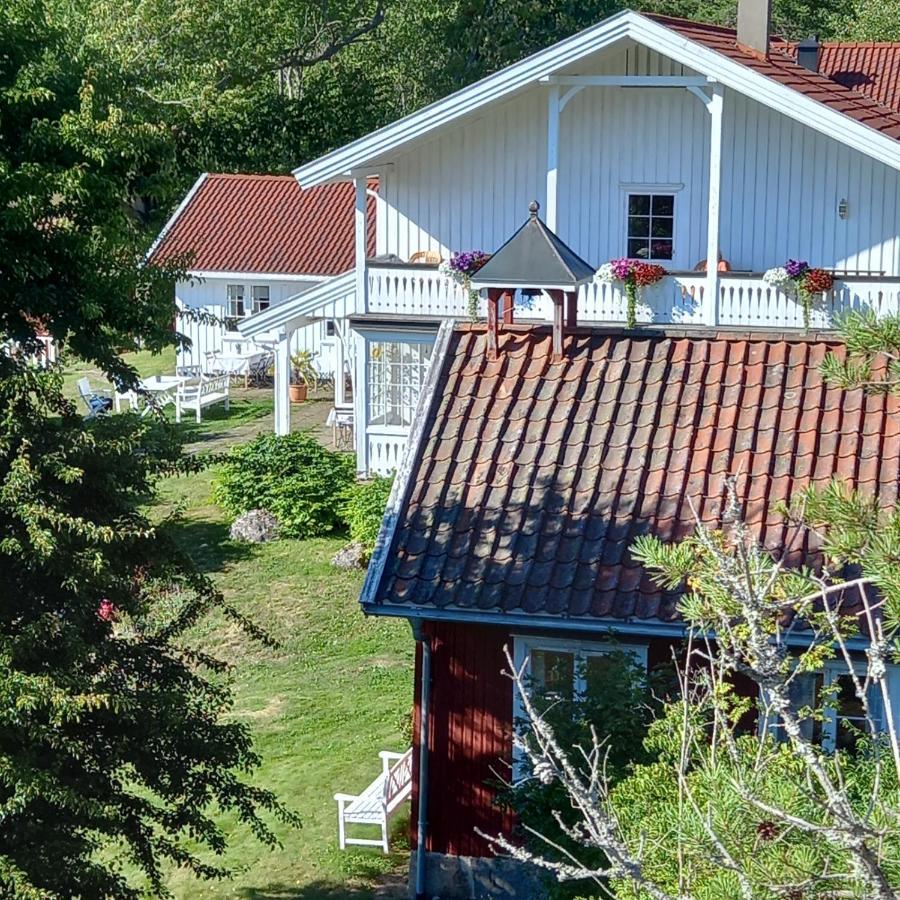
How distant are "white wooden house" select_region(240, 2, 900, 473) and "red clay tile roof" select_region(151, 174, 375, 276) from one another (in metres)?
7.76

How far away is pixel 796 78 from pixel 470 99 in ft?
15.6

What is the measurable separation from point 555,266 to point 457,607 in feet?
13.8

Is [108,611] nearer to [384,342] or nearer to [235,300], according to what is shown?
[384,342]

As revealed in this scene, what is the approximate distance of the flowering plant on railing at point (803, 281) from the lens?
20.7 metres

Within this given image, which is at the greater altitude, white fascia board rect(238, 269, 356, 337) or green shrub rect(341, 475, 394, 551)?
white fascia board rect(238, 269, 356, 337)

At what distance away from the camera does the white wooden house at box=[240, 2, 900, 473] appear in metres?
21.0

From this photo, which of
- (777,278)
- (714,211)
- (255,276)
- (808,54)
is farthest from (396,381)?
(255,276)

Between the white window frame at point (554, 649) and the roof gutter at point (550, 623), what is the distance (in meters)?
0.14

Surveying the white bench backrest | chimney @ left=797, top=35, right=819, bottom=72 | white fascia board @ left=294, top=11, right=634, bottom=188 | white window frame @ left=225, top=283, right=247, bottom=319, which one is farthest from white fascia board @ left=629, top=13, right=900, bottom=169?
white window frame @ left=225, top=283, right=247, bottom=319

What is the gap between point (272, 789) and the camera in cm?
1431

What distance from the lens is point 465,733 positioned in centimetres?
1144

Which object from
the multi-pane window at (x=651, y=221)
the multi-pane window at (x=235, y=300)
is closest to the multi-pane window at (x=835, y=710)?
the multi-pane window at (x=651, y=221)

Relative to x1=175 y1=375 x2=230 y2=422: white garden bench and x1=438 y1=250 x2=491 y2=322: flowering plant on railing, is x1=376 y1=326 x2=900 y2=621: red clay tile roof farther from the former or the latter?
x1=175 y1=375 x2=230 y2=422: white garden bench

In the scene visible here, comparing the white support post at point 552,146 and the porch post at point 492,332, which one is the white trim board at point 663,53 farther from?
the porch post at point 492,332
